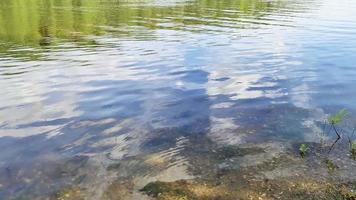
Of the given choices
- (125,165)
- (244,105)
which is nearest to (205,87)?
(244,105)

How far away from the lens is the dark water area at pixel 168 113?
1233cm

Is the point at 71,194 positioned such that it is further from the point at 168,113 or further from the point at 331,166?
the point at 331,166

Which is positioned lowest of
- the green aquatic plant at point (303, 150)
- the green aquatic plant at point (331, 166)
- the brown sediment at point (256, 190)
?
the brown sediment at point (256, 190)

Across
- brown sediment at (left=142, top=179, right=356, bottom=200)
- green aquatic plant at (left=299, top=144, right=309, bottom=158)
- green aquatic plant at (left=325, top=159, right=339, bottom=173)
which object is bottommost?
brown sediment at (left=142, top=179, right=356, bottom=200)

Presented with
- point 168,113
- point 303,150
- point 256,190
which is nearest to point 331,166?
point 303,150

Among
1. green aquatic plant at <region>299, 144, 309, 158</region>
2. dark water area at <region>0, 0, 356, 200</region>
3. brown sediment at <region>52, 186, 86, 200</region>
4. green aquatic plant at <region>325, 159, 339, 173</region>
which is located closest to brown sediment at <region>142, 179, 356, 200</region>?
dark water area at <region>0, 0, 356, 200</region>

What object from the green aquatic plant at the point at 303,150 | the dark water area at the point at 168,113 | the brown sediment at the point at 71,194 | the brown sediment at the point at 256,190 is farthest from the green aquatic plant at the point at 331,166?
the brown sediment at the point at 71,194

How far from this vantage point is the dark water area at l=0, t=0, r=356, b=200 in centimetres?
1233

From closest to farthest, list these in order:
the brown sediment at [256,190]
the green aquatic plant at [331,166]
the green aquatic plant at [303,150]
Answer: the brown sediment at [256,190], the green aquatic plant at [331,166], the green aquatic plant at [303,150]

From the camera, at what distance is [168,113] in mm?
18531

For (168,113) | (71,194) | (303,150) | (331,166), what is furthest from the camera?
(168,113)

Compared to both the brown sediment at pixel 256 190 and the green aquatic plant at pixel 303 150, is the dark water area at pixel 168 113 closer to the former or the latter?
the brown sediment at pixel 256 190

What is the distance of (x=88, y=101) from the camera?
67.2ft

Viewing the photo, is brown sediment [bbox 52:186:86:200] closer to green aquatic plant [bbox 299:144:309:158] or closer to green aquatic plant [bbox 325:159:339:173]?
green aquatic plant [bbox 299:144:309:158]
